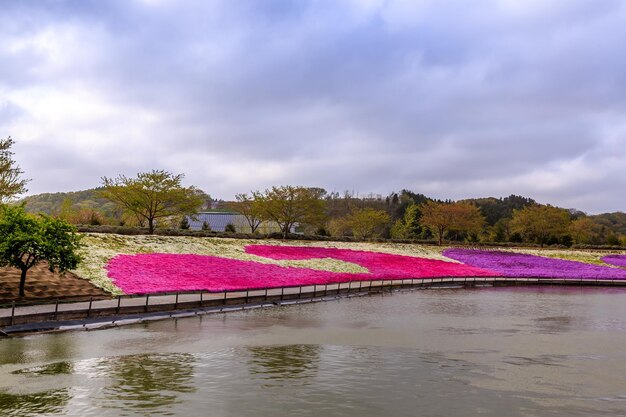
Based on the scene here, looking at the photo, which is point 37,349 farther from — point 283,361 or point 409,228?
point 409,228

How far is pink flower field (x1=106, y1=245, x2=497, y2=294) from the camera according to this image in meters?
34.2

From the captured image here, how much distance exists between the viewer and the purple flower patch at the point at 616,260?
70812mm

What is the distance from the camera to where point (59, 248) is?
85.8ft

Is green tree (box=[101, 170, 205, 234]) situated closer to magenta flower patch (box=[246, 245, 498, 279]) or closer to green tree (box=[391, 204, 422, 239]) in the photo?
magenta flower patch (box=[246, 245, 498, 279])

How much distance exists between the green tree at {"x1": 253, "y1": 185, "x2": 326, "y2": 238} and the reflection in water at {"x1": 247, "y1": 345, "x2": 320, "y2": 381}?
57904 mm

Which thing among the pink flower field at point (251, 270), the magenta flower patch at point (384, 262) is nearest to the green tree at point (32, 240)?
the pink flower field at point (251, 270)

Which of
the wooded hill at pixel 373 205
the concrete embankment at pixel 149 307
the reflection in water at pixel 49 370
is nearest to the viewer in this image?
the reflection in water at pixel 49 370

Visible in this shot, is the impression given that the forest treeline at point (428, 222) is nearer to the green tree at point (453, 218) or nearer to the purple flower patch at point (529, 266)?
the green tree at point (453, 218)

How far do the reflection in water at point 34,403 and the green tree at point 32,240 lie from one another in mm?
13978

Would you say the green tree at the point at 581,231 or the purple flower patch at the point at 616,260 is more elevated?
the green tree at the point at 581,231

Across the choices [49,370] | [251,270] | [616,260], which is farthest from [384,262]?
[49,370]

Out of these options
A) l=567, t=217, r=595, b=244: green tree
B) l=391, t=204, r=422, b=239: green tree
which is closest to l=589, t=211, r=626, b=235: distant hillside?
l=567, t=217, r=595, b=244: green tree

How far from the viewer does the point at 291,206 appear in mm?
79062

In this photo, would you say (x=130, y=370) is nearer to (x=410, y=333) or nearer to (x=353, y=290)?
(x=410, y=333)
